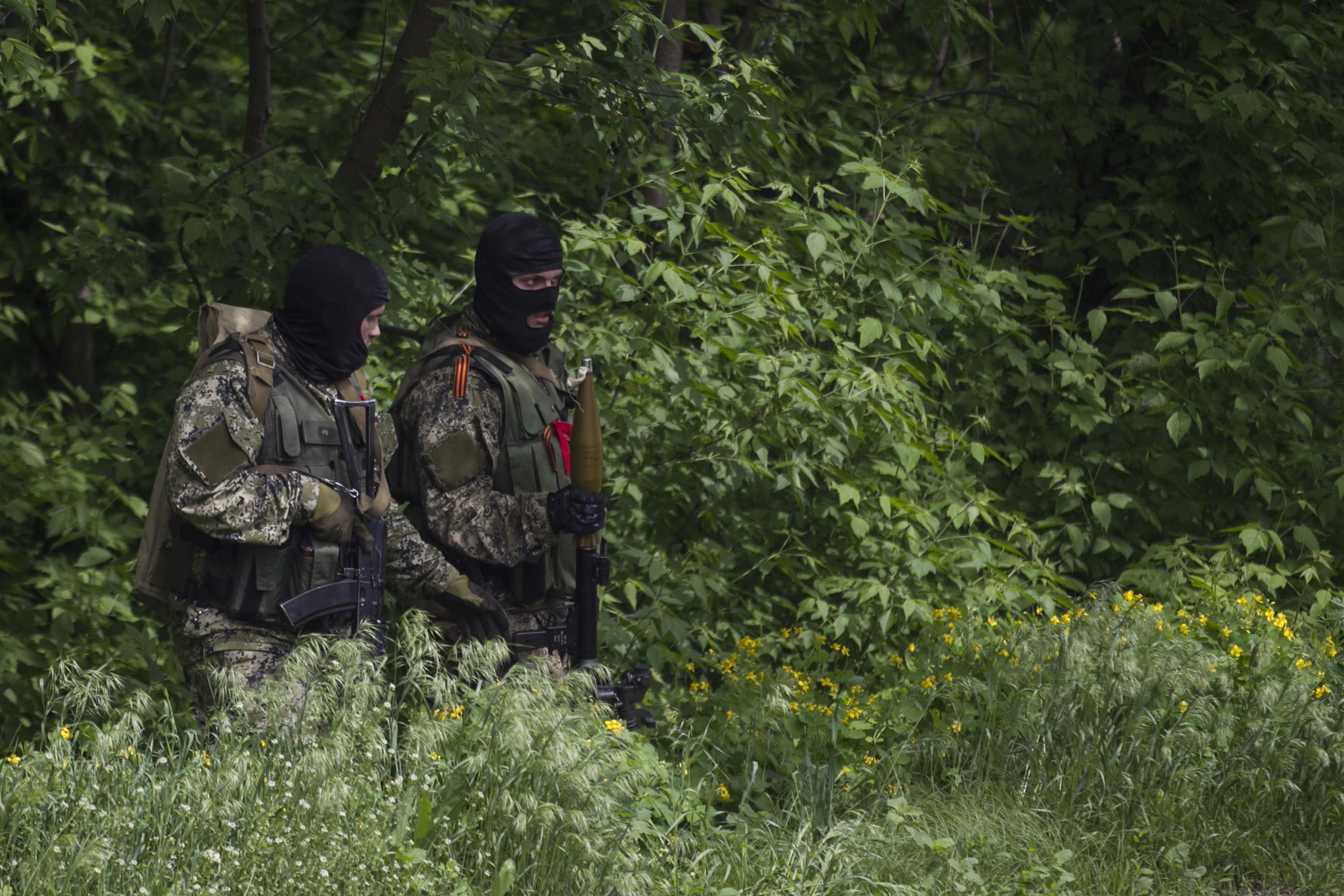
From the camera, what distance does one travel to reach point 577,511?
4188 mm

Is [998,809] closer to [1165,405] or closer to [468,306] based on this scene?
[468,306]

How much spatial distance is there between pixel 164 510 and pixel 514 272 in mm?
1254

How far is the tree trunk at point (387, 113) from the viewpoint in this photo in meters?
5.19

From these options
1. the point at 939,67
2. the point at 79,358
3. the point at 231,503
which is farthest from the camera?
the point at 939,67

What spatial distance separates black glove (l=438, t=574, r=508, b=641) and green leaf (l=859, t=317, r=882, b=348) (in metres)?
2.26

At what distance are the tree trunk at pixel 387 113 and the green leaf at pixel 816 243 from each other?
1.66m

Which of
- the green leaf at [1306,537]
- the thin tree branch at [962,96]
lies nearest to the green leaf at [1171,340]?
the green leaf at [1306,537]

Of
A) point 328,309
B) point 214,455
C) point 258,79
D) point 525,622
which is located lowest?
point 525,622

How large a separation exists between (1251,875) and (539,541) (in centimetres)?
250

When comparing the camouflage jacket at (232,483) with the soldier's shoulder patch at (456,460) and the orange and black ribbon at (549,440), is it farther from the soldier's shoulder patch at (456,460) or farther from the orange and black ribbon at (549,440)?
the orange and black ribbon at (549,440)

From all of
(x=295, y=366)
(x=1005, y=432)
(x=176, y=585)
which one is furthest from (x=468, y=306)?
(x=1005, y=432)

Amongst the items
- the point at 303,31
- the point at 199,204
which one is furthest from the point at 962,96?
the point at 199,204

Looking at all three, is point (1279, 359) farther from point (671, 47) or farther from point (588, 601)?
point (588, 601)

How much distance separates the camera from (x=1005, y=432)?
7.31 m
